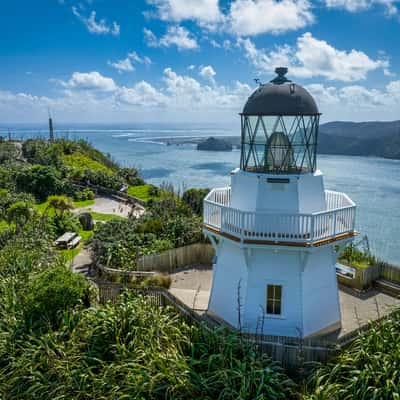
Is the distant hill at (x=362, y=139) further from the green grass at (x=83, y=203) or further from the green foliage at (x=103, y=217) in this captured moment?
the green foliage at (x=103, y=217)

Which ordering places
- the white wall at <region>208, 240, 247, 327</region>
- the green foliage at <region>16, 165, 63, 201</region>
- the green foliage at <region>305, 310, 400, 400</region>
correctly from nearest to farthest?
the green foliage at <region>305, 310, 400, 400</region>, the white wall at <region>208, 240, 247, 327</region>, the green foliage at <region>16, 165, 63, 201</region>

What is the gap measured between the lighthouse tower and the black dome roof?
0.9 inches

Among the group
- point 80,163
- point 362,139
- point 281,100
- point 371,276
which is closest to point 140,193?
point 80,163

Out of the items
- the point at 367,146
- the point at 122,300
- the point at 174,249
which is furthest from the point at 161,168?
the point at 122,300

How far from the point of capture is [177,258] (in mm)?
14883

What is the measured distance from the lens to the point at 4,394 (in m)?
7.87

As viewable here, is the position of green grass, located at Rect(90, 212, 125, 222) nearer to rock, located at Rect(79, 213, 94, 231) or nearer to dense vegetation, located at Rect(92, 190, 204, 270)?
rock, located at Rect(79, 213, 94, 231)

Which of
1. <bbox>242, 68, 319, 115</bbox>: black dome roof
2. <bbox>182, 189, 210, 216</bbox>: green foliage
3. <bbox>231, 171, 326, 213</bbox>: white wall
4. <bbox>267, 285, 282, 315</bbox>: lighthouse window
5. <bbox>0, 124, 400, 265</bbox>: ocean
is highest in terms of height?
<bbox>242, 68, 319, 115</bbox>: black dome roof

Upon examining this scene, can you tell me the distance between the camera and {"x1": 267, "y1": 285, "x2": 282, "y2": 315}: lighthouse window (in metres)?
9.54

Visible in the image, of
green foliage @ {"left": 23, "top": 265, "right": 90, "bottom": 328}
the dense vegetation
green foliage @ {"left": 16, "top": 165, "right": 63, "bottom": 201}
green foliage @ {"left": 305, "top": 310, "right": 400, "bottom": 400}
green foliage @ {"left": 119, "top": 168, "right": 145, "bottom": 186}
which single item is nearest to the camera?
green foliage @ {"left": 305, "top": 310, "right": 400, "bottom": 400}

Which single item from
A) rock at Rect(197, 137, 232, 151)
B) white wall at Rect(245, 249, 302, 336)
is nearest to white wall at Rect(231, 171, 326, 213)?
white wall at Rect(245, 249, 302, 336)

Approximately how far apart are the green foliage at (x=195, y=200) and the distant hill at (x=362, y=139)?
56836mm

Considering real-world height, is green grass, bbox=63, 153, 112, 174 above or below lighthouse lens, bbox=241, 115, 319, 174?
below

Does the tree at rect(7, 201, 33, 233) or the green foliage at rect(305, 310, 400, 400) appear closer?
the green foliage at rect(305, 310, 400, 400)
